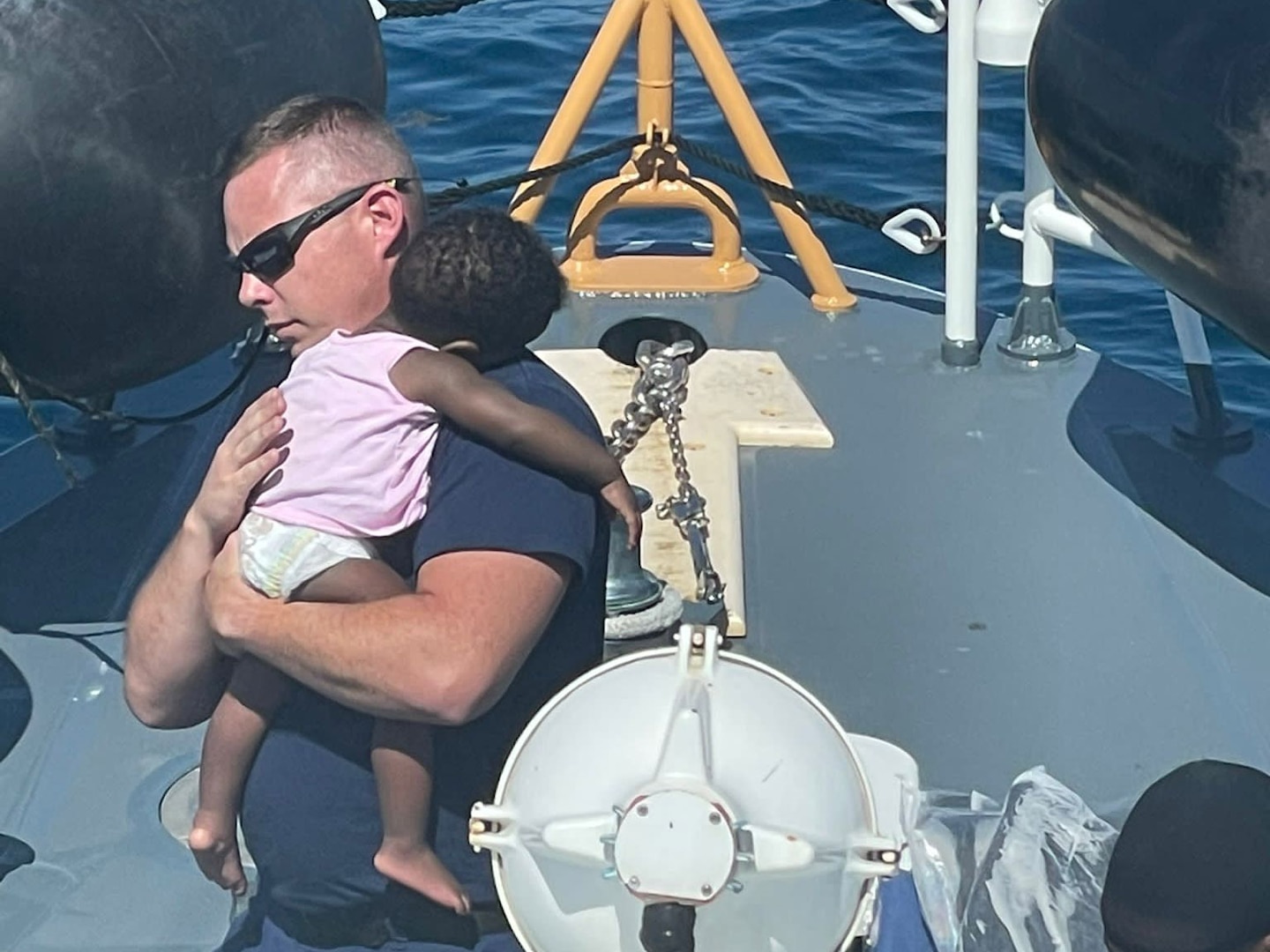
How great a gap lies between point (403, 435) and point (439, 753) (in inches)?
12.9

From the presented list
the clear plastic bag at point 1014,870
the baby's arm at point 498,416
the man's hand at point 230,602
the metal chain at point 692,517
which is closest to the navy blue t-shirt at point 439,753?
the baby's arm at point 498,416

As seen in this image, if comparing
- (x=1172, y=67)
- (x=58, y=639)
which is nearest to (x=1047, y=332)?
(x=1172, y=67)

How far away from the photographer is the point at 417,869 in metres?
2.08

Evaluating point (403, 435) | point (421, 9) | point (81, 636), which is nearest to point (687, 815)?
point (403, 435)

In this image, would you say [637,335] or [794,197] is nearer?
[637,335]

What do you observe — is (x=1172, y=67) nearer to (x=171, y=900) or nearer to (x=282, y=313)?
(x=282, y=313)

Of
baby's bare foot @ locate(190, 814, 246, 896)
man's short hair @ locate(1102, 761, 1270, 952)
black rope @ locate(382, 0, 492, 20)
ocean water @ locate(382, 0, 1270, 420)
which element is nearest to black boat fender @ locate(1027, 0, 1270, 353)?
man's short hair @ locate(1102, 761, 1270, 952)

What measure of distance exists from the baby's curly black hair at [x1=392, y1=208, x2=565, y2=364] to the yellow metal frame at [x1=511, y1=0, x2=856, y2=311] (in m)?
2.40

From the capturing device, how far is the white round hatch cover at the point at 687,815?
174 cm

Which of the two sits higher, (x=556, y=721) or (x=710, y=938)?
(x=556, y=721)

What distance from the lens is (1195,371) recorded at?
13.1ft

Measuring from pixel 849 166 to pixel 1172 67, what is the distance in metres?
4.47

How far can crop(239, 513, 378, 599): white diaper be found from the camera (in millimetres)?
2062

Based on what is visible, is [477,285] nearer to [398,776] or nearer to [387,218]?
[387,218]
